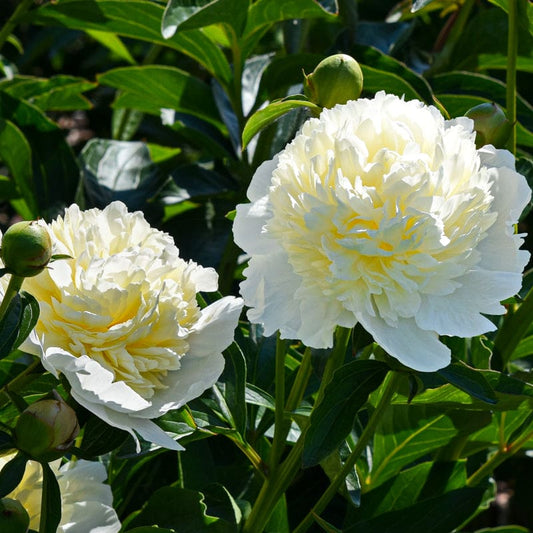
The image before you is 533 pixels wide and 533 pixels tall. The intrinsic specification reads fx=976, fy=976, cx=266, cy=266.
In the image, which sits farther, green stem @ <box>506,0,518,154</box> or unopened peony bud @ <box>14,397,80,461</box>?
green stem @ <box>506,0,518,154</box>

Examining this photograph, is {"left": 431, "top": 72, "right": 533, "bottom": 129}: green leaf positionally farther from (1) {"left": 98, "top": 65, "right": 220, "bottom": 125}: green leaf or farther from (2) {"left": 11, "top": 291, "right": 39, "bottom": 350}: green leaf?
(2) {"left": 11, "top": 291, "right": 39, "bottom": 350}: green leaf

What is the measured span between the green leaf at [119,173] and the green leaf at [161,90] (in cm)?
6

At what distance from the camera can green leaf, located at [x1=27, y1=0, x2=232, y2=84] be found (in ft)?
4.02

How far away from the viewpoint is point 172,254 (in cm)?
77

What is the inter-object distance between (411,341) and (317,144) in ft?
0.51

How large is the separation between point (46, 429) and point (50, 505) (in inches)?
3.4

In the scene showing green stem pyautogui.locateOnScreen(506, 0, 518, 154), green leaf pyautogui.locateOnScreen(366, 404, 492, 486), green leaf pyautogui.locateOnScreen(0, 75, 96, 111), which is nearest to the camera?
green stem pyautogui.locateOnScreen(506, 0, 518, 154)

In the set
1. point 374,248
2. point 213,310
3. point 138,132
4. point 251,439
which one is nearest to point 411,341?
point 374,248

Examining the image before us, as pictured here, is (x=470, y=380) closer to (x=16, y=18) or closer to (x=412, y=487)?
(x=412, y=487)

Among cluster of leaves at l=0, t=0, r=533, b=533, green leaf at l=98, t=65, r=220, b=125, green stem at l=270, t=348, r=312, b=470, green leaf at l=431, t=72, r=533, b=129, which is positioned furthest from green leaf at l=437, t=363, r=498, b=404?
green leaf at l=98, t=65, r=220, b=125

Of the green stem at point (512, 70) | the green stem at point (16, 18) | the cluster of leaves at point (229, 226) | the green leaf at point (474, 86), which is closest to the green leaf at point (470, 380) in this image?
the cluster of leaves at point (229, 226)

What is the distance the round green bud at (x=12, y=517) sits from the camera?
2.31 ft

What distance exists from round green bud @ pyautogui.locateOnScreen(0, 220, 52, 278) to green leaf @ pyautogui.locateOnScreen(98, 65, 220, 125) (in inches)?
26.6

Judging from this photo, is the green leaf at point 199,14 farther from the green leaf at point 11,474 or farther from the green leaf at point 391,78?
the green leaf at point 11,474
